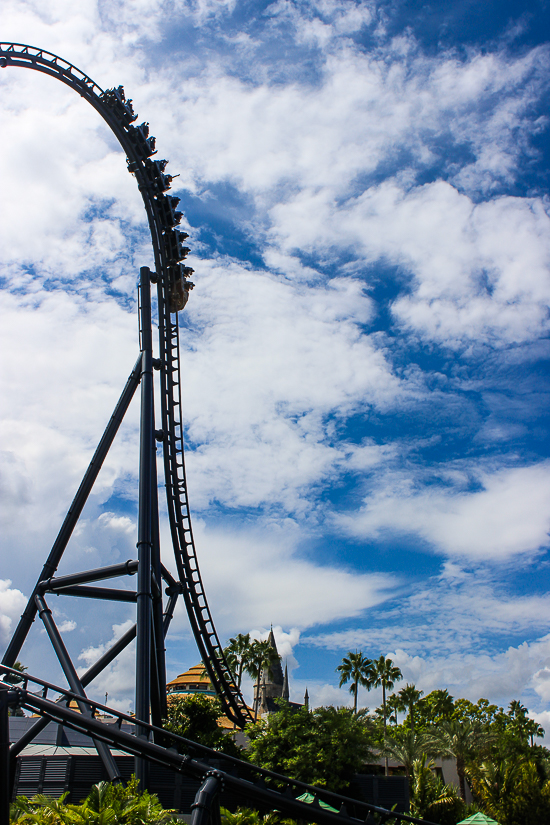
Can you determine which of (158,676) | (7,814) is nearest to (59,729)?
(158,676)

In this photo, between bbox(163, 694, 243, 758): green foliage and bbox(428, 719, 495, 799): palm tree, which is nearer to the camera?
bbox(163, 694, 243, 758): green foliage

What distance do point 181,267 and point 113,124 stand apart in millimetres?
4701

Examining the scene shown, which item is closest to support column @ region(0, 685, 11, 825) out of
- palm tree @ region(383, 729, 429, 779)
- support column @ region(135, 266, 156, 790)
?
support column @ region(135, 266, 156, 790)

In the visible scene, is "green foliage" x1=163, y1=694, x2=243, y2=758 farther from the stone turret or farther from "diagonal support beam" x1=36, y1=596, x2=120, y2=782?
the stone turret

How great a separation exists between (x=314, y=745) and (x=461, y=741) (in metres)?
14.1

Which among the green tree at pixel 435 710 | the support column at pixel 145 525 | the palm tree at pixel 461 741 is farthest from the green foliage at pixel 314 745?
the green tree at pixel 435 710

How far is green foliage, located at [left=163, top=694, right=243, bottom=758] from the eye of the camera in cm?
2017

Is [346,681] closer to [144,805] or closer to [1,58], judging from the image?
[144,805]

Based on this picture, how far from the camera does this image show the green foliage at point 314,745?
836 inches

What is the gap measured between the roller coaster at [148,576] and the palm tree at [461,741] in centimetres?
1440

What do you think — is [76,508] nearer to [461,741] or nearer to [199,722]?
[199,722]

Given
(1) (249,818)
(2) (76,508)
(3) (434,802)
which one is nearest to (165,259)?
(2) (76,508)

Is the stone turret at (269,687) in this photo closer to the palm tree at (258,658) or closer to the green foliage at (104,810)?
the palm tree at (258,658)

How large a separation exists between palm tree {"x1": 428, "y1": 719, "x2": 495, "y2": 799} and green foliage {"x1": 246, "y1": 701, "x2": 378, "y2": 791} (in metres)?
11.6
